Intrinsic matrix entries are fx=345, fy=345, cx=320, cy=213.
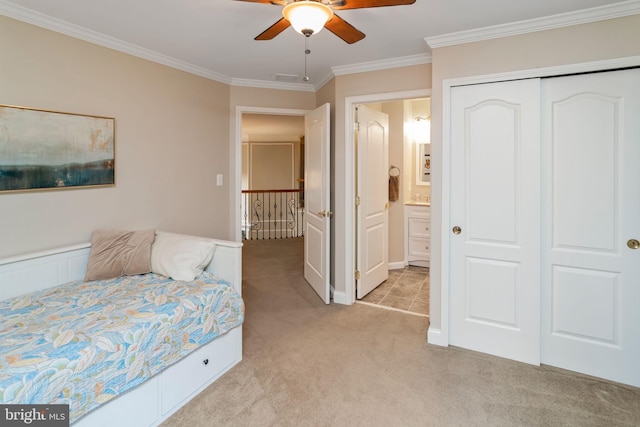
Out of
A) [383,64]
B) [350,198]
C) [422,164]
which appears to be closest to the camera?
[383,64]

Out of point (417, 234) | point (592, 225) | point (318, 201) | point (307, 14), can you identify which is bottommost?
point (417, 234)

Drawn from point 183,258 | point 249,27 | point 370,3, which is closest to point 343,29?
point 370,3

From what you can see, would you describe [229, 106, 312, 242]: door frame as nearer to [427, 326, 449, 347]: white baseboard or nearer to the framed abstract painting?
the framed abstract painting

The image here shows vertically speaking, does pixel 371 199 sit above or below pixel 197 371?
above

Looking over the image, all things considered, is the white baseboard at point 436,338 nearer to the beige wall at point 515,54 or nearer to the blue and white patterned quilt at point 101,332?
the beige wall at point 515,54

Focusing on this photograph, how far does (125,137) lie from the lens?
2.87 meters

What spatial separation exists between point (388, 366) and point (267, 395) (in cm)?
87

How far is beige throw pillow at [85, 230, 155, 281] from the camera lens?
98.6 inches

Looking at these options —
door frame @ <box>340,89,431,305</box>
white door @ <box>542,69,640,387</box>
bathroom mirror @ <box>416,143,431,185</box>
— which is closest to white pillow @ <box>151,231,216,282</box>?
door frame @ <box>340,89,431,305</box>

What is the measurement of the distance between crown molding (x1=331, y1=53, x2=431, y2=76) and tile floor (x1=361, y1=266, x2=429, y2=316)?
234 cm

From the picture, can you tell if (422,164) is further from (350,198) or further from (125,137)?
(125,137)

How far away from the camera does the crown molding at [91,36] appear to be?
2.19m

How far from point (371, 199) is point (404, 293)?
1146mm

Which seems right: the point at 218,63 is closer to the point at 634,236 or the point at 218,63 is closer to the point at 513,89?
the point at 513,89
